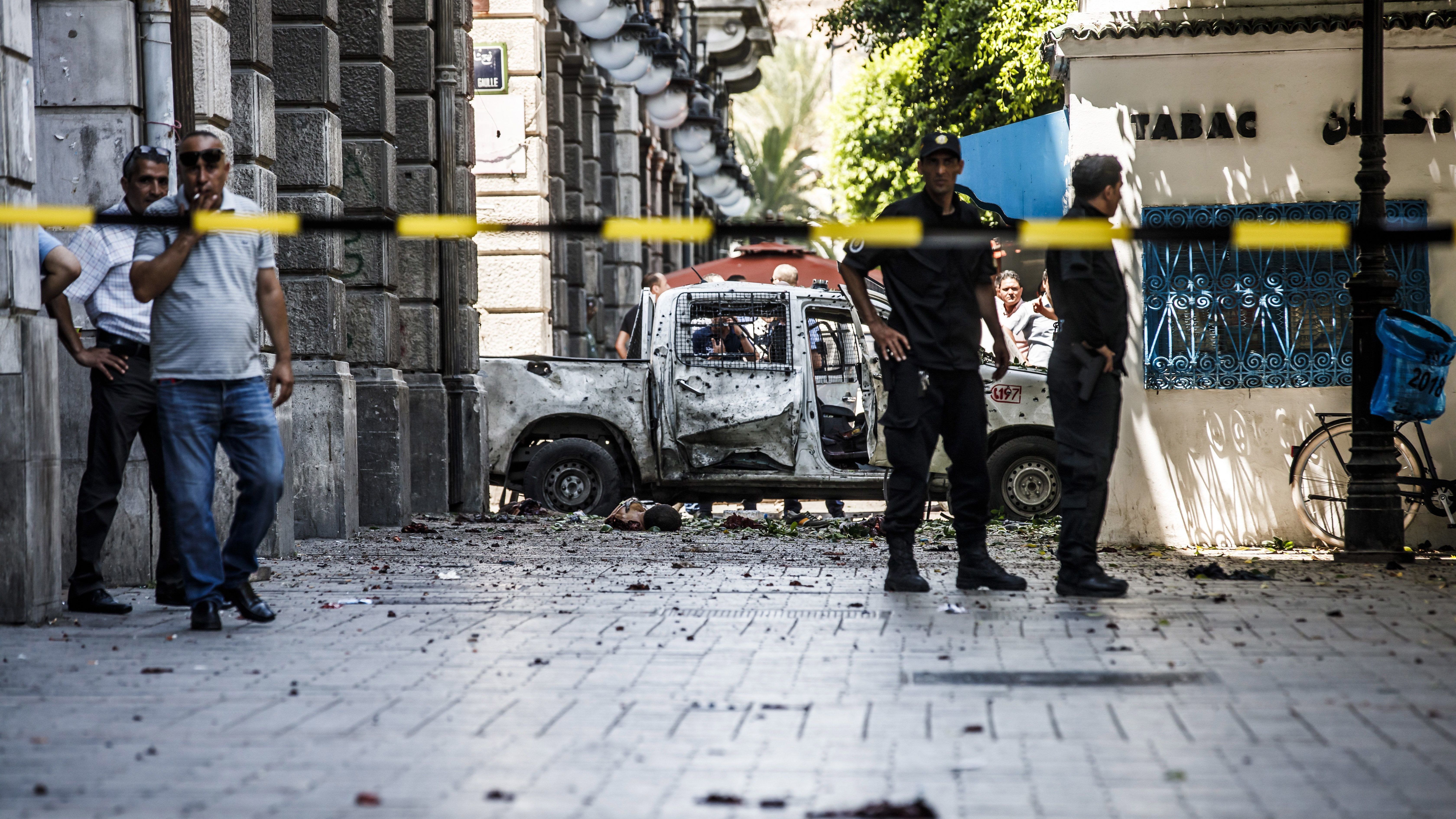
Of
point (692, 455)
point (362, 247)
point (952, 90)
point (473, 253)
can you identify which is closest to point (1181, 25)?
point (692, 455)

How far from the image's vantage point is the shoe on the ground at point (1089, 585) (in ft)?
24.8

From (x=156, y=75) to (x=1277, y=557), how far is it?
6.23 metres

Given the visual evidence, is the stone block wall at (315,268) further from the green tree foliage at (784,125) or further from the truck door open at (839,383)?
the green tree foliage at (784,125)

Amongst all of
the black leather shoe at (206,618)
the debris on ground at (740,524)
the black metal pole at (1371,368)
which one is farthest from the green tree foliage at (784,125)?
the black leather shoe at (206,618)

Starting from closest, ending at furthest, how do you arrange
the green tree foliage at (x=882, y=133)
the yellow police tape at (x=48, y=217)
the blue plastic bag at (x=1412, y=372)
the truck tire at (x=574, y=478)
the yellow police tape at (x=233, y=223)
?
1. the yellow police tape at (x=48, y=217)
2. the yellow police tape at (x=233, y=223)
3. the blue plastic bag at (x=1412, y=372)
4. the truck tire at (x=574, y=478)
5. the green tree foliage at (x=882, y=133)

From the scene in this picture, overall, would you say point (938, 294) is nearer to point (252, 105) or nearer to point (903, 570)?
point (903, 570)

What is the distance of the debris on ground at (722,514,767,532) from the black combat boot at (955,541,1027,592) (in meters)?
4.97

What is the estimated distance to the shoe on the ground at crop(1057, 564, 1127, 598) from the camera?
7547 millimetres

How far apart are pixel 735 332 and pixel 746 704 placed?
8.60m

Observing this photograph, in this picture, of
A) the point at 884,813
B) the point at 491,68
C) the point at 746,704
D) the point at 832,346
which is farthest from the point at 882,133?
the point at 884,813

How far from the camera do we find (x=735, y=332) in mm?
13477

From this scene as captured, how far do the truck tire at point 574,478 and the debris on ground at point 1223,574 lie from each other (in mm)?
6065

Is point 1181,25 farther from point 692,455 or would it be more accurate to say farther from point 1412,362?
point 692,455

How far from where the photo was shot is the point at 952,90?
27.5 m
